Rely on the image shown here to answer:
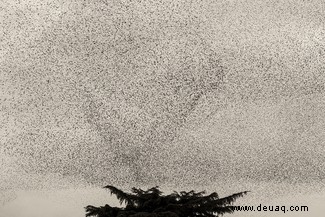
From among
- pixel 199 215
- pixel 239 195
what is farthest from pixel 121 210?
pixel 239 195

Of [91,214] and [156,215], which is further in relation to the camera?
[91,214]

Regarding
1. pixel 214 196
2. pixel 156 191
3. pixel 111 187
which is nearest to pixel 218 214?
pixel 214 196

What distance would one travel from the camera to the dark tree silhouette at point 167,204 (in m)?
55.8

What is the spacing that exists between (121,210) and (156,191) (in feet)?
13.7

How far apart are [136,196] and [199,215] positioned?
247 inches

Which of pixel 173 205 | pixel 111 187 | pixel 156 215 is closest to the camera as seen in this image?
pixel 156 215

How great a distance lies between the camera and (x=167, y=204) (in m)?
57.2

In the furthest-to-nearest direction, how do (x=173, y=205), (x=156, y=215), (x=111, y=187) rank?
(x=111, y=187) → (x=173, y=205) → (x=156, y=215)

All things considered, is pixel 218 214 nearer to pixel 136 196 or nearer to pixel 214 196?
pixel 214 196

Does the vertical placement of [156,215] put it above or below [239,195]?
below

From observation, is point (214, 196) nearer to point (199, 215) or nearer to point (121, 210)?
point (199, 215)

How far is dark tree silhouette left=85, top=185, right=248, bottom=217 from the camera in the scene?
55750 mm

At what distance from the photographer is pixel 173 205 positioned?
55219mm

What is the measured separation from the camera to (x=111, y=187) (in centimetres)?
5906
